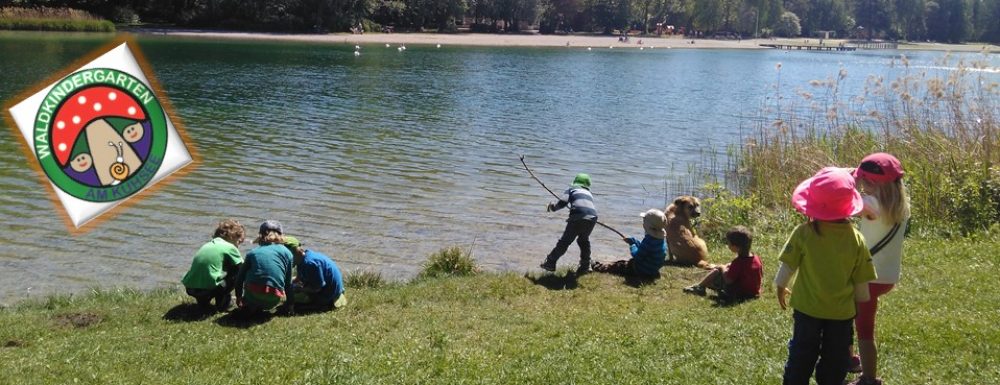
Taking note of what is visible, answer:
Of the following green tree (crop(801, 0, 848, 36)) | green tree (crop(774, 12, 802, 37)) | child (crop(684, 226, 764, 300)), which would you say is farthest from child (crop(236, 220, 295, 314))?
green tree (crop(801, 0, 848, 36))

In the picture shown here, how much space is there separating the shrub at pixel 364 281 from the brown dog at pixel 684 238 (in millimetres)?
3924

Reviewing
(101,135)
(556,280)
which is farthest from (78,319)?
(556,280)

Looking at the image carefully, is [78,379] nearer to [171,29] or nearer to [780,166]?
[780,166]

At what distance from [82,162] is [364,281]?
19.8 feet

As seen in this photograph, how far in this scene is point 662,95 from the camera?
138 feet

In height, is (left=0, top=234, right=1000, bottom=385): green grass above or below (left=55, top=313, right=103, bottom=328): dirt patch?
above

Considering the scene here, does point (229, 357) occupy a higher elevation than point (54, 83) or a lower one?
lower

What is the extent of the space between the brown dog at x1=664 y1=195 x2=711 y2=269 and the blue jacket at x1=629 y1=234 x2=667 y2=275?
0.96 m

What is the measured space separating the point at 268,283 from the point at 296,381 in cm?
232

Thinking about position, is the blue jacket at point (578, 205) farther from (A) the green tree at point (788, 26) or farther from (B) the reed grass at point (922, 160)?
(A) the green tree at point (788, 26)

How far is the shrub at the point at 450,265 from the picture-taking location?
1077 centimetres

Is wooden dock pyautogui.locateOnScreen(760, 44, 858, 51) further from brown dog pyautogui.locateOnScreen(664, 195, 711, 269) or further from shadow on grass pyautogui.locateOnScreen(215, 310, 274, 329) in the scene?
shadow on grass pyautogui.locateOnScreen(215, 310, 274, 329)

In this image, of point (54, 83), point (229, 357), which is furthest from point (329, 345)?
point (54, 83)

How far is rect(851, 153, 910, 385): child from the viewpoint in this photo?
19.2 ft
